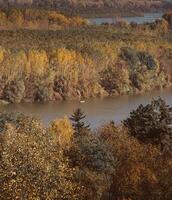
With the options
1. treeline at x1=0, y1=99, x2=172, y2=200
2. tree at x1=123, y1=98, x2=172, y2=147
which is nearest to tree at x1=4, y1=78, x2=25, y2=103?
treeline at x1=0, y1=99, x2=172, y2=200

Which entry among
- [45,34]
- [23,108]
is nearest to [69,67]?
[23,108]

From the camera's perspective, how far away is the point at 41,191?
10266 mm

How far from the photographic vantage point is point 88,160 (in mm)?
13430

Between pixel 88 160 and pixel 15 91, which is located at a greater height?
pixel 15 91

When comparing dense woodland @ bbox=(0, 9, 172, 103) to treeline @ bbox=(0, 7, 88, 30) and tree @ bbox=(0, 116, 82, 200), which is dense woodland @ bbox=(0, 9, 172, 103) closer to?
treeline @ bbox=(0, 7, 88, 30)

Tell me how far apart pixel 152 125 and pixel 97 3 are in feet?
198

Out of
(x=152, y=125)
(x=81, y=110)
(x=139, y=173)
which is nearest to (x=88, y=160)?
(x=139, y=173)

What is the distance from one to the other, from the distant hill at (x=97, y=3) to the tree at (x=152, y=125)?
4612cm

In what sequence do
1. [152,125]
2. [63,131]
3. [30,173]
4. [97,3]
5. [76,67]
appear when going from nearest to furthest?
1. [30,173]
2. [152,125]
3. [63,131]
4. [76,67]
5. [97,3]

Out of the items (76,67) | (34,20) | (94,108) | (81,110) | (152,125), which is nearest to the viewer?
(152,125)

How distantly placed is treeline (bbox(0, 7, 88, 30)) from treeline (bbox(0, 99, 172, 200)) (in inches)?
1141

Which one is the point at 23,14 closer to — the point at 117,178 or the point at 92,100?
the point at 92,100

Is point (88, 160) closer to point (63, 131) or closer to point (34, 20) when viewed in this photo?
point (63, 131)

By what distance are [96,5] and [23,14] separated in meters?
24.7
